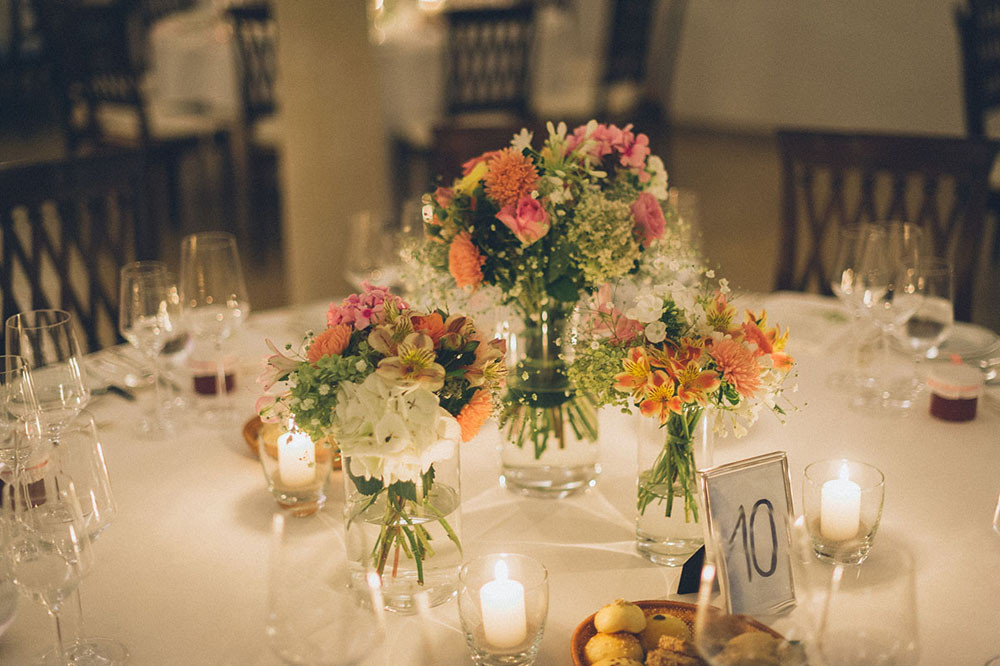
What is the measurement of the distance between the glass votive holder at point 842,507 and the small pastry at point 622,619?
33 centimetres

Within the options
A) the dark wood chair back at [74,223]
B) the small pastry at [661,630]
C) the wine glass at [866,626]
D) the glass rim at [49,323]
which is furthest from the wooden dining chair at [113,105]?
the wine glass at [866,626]

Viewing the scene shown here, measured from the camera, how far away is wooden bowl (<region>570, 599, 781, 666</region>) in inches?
39.9

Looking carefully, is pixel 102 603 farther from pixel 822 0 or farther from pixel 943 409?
pixel 822 0

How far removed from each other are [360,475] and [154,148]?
4355 mm

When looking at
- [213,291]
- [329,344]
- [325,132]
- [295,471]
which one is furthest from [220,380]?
[325,132]

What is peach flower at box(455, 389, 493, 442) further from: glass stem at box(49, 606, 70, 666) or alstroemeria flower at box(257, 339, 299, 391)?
glass stem at box(49, 606, 70, 666)

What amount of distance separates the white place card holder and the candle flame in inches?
8.7

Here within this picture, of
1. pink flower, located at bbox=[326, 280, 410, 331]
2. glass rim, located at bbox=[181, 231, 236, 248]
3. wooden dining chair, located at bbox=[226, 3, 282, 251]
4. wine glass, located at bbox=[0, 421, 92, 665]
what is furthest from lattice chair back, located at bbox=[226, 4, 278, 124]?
wine glass, located at bbox=[0, 421, 92, 665]

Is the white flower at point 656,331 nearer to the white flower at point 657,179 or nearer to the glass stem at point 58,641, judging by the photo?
the white flower at point 657,179

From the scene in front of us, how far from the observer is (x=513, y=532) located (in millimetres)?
1328

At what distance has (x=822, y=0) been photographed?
6688 mm

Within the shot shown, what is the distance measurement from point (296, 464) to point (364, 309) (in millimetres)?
371

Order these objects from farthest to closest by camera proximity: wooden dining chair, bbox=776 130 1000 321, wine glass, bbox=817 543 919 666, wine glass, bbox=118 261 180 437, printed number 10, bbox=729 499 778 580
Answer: wooden dining chair, bbox=776 130 1000 321 → wine glass, bbox=118 261 180 437 → printed number 10, bbox=729 499 778 580 → wine glass, bbox=817 543 919 666

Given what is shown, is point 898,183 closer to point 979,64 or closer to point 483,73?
point 979,64
